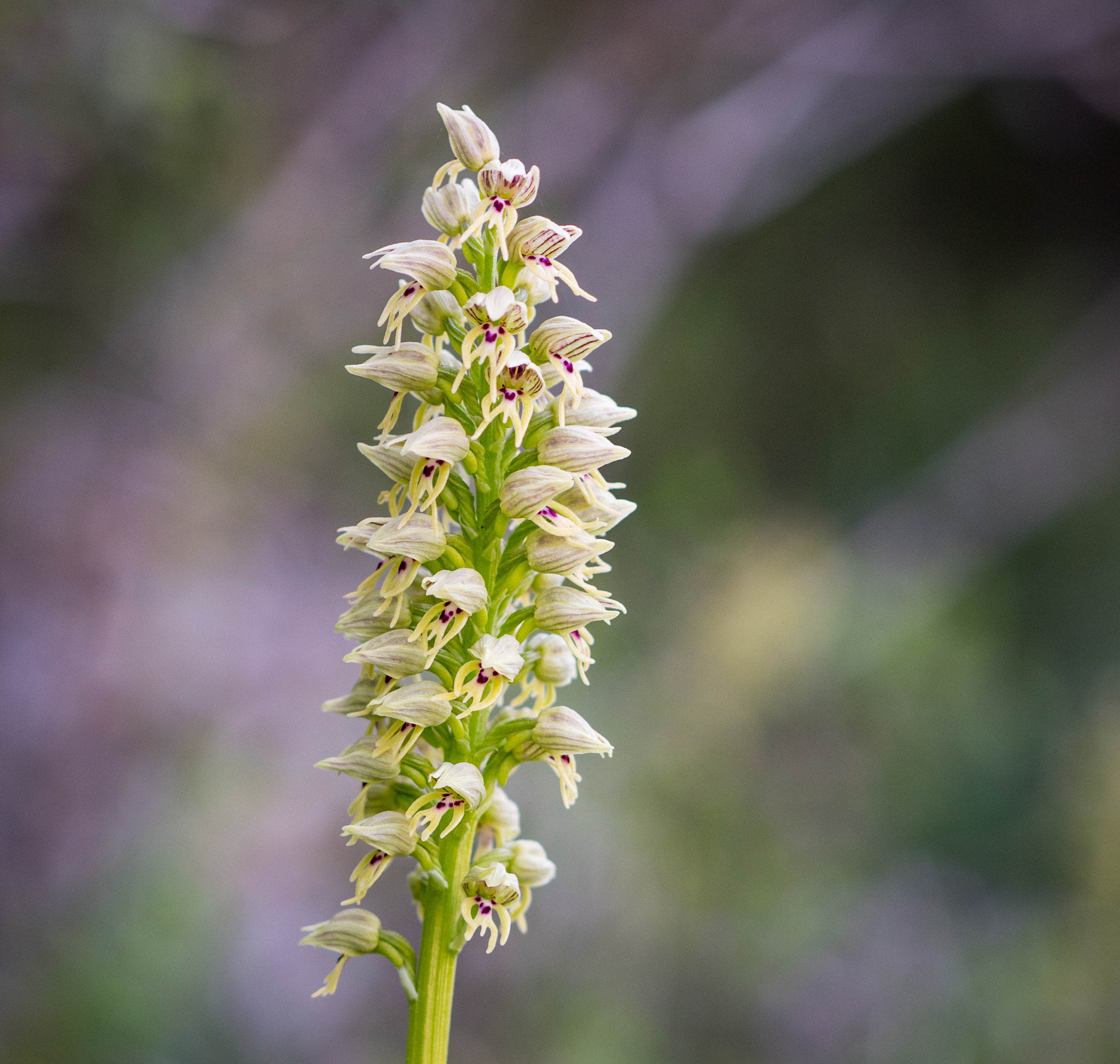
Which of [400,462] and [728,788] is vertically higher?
[728,788]

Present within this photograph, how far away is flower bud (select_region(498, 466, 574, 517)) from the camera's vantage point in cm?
108

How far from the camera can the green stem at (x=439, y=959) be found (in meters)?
1.03

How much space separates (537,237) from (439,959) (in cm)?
93

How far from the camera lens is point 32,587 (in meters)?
5.32

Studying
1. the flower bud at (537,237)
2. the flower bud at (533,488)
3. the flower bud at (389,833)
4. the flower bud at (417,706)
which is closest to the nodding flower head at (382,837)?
the flower bud at (389,833)

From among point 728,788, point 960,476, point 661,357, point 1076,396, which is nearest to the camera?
point 728,788

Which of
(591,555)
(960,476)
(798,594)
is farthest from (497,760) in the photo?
(960,476)

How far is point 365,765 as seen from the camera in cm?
111

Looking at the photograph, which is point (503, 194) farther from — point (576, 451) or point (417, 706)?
point (417, 706)

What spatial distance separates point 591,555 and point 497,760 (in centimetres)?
31

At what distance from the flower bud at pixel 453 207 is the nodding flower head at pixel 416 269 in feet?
0.20

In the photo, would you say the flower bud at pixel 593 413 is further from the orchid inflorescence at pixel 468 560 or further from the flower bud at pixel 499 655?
the flower bud at pixel 499 655

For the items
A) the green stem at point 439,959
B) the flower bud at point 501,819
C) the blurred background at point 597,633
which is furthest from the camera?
the blurred background at point 597,633

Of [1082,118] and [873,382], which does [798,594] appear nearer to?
[873,382]
